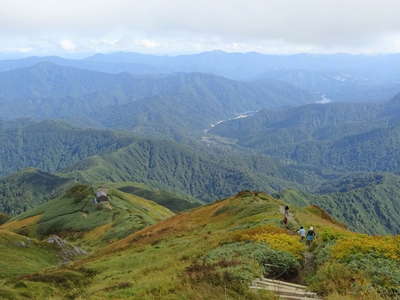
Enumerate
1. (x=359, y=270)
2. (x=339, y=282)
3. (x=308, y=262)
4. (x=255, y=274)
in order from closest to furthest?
(x=339, y=282) < (x=359, y=270) < (x=255, y=274) < (x=308, y=262)

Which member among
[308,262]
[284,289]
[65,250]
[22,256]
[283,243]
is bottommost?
[65,250]

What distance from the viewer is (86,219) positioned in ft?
383

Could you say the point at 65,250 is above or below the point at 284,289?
below

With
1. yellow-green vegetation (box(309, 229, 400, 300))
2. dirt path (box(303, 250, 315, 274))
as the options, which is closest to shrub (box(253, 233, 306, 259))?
dirt path (box(303, 250, 315, 274))

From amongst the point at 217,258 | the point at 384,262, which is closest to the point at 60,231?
the point at 217,258

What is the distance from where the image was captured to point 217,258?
24.3 metres

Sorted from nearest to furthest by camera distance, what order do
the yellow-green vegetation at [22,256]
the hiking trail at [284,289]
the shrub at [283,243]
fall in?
1. the hiking trail at [284,289]
2. the shrub at [283,243]
3. the yellow-green vegetation at [22,256]

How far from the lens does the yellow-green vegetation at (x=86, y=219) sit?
10075 centimetres

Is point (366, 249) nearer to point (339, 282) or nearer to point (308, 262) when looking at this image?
point (308, 262)

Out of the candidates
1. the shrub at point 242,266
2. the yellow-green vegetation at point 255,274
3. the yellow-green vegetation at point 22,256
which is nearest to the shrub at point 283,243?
the yellow-green vegetation at point 255,274

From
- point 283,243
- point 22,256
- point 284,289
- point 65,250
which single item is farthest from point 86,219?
point 284,289

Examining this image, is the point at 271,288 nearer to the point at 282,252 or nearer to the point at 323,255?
the point at 282,252

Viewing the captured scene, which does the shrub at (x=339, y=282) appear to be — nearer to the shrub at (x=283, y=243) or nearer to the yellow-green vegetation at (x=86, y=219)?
the shrub at (x=283, y=243)

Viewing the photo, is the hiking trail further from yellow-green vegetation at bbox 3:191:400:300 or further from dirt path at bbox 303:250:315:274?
dirt path at bbox 303:250:315:274
